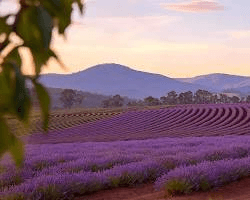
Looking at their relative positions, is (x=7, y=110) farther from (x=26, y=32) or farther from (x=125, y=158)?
(x=125, y=158)

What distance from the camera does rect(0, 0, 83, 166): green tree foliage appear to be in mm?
715

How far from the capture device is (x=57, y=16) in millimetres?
825

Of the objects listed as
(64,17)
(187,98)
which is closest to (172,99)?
(187,98)

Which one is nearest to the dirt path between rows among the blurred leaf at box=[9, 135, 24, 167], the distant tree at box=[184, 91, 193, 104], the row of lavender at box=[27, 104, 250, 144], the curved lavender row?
the curved lavender row

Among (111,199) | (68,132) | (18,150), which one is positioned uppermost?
(18,150)

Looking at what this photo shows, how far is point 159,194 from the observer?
655 centimetres

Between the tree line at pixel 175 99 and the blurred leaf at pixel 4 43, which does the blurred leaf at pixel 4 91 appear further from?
the tree line at pixel 175 99

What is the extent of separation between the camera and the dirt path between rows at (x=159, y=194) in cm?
628

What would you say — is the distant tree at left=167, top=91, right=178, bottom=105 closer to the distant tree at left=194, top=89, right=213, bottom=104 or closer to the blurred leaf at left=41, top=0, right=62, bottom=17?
the distant tree at left=194, top=89, right=213, bottom=104

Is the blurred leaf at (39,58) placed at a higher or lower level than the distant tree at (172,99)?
higher

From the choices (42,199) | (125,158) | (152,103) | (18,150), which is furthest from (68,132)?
(152,103)

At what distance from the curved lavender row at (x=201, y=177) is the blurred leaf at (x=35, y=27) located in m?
5.74

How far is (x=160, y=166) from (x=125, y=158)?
1.12 metres

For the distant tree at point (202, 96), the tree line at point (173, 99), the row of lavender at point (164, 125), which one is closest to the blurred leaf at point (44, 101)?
the row of lavender at point (164, 125)
